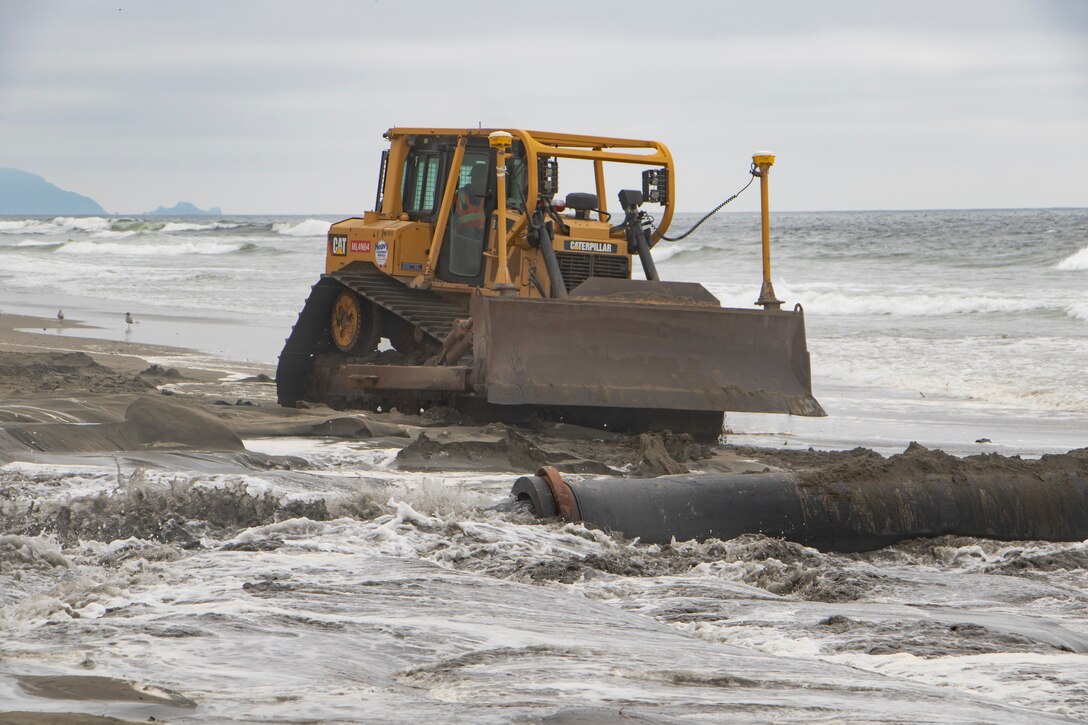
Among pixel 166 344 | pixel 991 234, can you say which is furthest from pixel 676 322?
pixel 991 234

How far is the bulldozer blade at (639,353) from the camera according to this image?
30.0ft

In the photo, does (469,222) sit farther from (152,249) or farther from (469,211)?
(152,249)

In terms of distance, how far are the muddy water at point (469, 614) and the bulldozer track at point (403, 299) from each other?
11.7 feet

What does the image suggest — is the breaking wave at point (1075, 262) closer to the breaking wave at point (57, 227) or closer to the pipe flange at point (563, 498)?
the pipe flange at point (563, 498)

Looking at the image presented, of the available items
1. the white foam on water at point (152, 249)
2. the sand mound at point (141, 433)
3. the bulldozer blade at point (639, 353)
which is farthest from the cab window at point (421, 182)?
the white foam on water at point (152, 249)

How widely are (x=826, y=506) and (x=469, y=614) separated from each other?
2.27 meters

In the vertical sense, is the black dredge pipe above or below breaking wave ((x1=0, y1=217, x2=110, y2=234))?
below

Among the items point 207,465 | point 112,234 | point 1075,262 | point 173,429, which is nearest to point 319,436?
point 173,429

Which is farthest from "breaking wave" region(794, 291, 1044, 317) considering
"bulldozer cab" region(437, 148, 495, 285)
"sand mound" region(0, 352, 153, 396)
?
"sand mound" region(0, 352, 153, 396)

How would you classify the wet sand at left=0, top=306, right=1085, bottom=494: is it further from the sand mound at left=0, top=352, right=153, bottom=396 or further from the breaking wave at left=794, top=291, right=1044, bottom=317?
the breaking wave at left=794, top=291, right=1044, bottom=317

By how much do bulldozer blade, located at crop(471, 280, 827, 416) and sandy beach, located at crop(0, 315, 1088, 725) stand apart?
32 centimetres

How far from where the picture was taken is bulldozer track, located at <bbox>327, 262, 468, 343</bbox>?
1067 centimetres

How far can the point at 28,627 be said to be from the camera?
4.47m

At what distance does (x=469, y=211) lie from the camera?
10953mm
